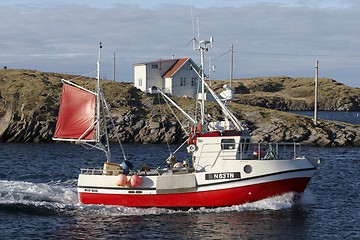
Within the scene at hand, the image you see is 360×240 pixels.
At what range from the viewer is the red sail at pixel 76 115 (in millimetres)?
40906

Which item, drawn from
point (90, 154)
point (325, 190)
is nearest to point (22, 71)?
point (90, 154)

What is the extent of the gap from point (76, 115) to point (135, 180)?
21.4 ft

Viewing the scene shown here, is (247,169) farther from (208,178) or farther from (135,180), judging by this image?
(135,180)

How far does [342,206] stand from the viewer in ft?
135

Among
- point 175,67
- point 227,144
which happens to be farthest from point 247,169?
point 175,67

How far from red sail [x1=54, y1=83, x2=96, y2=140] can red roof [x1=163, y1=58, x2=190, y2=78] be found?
5711 cm

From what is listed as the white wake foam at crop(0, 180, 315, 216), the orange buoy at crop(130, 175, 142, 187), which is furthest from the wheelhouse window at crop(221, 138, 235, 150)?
the orange buoy at crop(130, 175, 142, 187)

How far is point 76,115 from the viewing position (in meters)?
41.3

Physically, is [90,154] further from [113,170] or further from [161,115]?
[113,170]

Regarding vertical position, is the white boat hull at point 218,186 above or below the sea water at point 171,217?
above

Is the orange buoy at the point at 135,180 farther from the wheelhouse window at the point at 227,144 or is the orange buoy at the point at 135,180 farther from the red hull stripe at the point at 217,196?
the wheelhouse window at the point at 227,144

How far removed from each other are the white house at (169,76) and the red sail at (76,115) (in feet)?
187

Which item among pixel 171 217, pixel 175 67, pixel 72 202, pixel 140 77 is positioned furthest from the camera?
pixel 140 77

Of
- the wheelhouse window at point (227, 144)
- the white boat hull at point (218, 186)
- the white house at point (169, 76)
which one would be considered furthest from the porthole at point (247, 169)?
the white house at point (169, 76)
